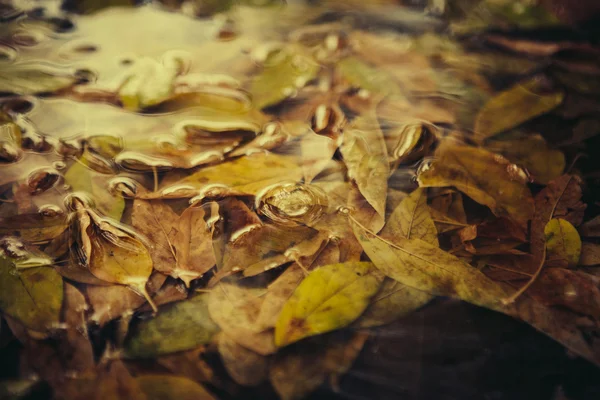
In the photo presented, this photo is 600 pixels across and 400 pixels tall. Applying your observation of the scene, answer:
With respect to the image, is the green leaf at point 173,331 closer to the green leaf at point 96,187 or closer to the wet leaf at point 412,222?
the green leaf at point 96,187

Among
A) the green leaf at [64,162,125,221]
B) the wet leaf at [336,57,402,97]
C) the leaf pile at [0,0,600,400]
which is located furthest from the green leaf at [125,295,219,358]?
the wet leaf at [336,57,402,97]

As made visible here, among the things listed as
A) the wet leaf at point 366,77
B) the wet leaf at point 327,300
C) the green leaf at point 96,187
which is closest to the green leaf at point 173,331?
the wet leaf at point 327,300

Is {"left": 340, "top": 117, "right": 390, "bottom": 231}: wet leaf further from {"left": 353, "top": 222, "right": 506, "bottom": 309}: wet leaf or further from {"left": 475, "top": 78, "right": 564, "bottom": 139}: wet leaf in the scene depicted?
{"left": 475, "top": 78, "right": 564, "bottom": 139}: wet leaf

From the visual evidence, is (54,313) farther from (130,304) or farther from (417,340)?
(417,340)

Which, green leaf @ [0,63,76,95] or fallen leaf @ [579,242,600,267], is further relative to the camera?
green leaf @ [0,63,76,95]

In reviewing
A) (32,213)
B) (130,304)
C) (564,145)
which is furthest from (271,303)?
(564,145)

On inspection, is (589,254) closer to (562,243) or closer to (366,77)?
(562,243)
